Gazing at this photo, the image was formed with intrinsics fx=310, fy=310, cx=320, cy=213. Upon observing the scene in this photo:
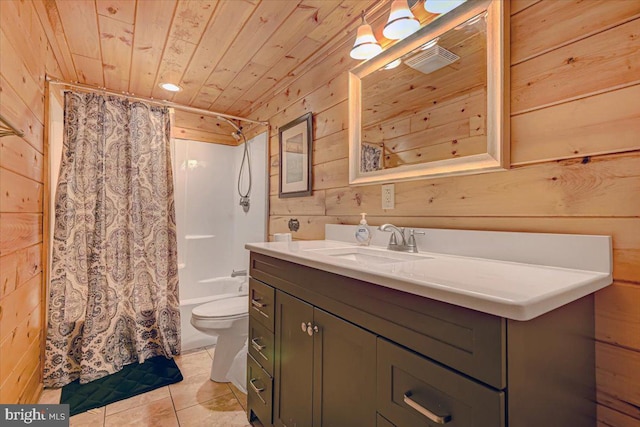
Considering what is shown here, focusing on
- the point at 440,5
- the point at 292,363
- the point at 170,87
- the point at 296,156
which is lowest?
the point at 292,363

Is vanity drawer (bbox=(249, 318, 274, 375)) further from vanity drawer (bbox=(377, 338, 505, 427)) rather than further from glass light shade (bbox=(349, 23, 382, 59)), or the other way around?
glass light shade (bbox=(349, 23, 382, 59))

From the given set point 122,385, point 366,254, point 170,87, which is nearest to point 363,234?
point 366,254

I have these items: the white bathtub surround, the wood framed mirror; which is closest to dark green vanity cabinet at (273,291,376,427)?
the wood framed mirror

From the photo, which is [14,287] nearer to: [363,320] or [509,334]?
[363,320]

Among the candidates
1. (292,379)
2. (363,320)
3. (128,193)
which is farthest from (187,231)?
(363,320)

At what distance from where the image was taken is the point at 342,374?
3.21 ft

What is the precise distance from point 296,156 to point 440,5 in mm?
1274

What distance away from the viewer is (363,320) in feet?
2.97

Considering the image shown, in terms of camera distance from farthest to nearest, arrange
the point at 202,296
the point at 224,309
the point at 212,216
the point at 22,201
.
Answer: the point at 212,216, the point at 202,296, the point at 224,309, the point at 22,201

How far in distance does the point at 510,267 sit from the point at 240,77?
86.2 inches

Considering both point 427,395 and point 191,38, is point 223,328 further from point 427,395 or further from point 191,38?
point 191,38

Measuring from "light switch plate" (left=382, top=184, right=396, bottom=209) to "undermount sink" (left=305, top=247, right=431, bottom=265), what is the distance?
23 cm

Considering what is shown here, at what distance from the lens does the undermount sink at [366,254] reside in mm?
1292

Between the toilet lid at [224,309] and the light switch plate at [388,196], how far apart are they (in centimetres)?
119
